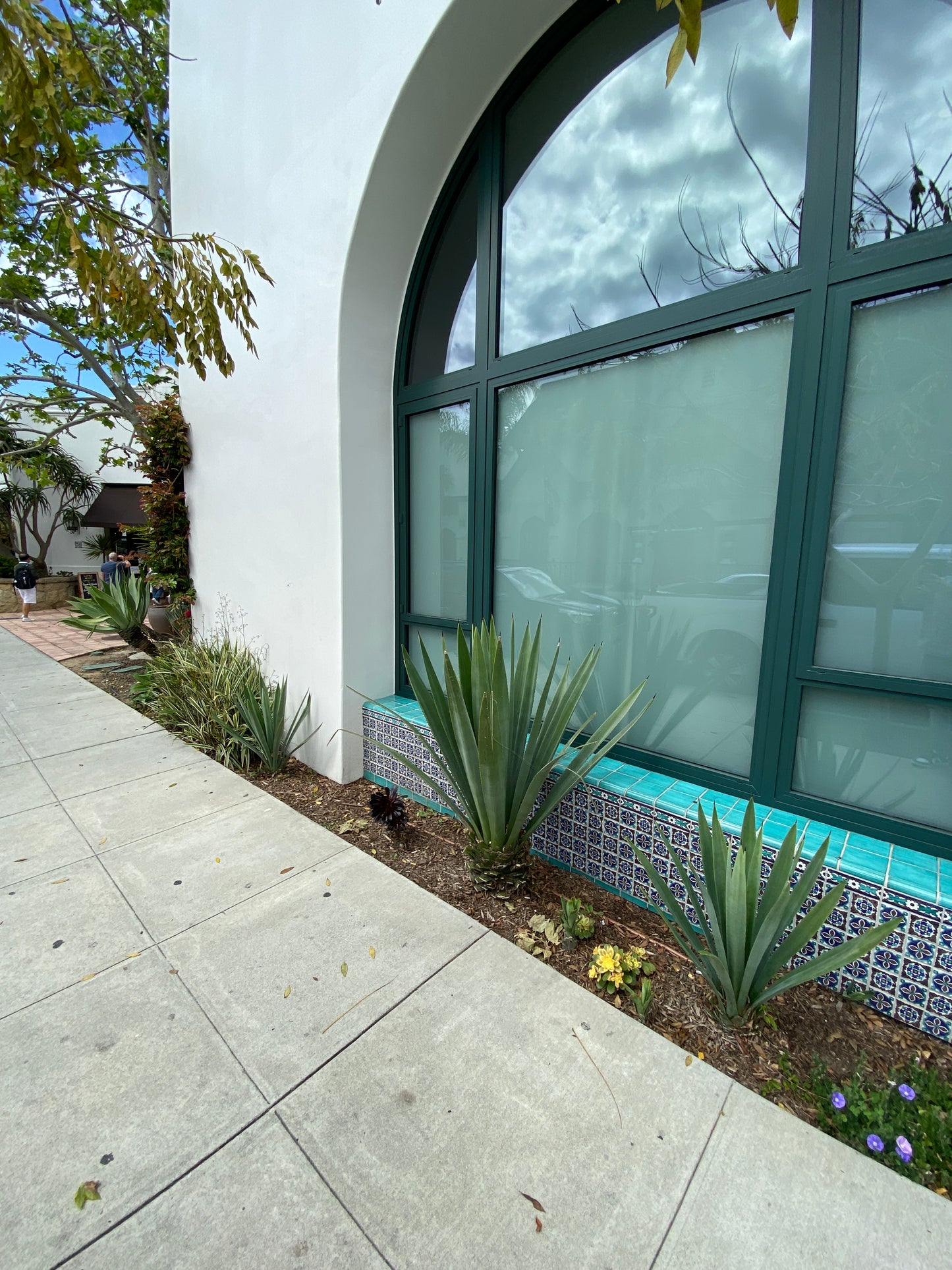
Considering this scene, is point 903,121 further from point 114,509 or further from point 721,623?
point 114,509

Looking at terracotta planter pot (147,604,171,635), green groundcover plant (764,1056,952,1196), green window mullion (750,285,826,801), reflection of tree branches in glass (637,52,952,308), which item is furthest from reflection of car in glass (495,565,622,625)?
terracotta planter pot (147,604,171,635)

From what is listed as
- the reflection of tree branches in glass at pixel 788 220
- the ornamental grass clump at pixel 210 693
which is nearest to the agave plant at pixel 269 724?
the ornamental grass clump at pixel 210 693

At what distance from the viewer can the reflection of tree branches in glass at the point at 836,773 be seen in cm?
215

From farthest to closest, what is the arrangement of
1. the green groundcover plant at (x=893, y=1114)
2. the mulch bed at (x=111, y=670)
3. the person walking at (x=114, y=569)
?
the person walking at (x=114, y=569) < the mulch bed at (x=111, y=670) < the green groundcover plant at (x=893, y=1114)

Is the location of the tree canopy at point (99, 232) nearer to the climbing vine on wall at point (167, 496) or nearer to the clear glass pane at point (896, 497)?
the climbing vine on wall at point (167, 496)

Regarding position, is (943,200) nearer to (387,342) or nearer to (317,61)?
(387,342)

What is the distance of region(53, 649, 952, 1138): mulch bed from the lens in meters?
1.73

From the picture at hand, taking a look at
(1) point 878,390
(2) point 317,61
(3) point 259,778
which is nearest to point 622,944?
(1) point 878,390

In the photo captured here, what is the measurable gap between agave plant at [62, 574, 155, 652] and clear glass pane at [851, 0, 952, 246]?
6.73m

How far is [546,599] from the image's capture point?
3107 millimetres

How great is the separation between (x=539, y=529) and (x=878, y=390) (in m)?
1.61

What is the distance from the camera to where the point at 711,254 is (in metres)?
2.41

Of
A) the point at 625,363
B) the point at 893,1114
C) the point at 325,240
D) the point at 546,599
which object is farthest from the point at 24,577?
the point at 893,1114

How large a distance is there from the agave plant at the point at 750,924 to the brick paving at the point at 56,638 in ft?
27.3
